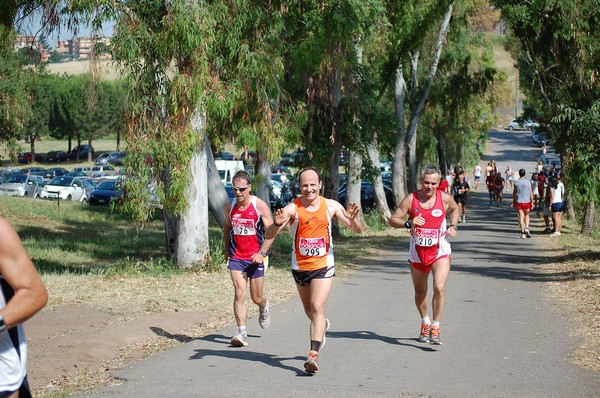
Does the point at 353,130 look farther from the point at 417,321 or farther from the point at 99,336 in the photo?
the point at 99,336

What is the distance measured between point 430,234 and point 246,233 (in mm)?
2013

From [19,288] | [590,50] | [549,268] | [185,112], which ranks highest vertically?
Answer: [590,50]

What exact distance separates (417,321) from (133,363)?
4.22 m

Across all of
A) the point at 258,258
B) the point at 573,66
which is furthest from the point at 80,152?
the point at 258,258

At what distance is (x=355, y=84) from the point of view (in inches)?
1070

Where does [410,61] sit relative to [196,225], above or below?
above

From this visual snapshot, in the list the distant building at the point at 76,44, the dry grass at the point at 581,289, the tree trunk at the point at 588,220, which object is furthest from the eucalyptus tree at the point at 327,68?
the tree trunk at the point at 588,220

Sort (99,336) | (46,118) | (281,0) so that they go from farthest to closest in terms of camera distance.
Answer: (46,118) → (281,0) → (99,336)

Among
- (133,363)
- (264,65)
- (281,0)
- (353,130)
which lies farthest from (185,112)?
(353,130)

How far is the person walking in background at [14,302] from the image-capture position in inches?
172

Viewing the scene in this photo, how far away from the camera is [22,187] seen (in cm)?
5144

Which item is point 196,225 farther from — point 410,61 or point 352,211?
point 410,61

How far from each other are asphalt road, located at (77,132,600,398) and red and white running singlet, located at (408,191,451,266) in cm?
99

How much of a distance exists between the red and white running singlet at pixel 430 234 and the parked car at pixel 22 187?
1693 inches
